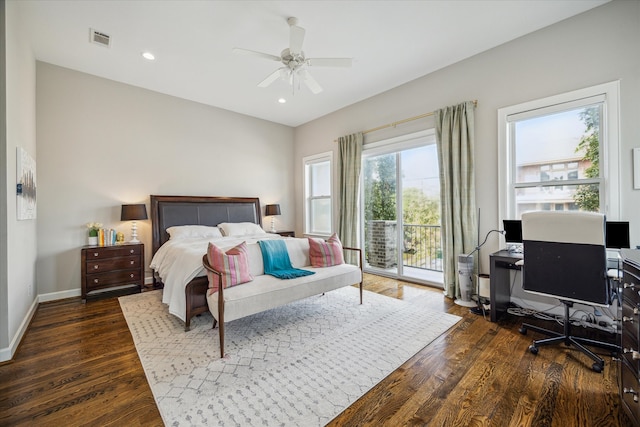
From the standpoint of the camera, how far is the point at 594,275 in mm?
2061

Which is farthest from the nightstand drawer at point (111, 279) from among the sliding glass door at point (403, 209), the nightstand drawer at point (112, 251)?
the sliding glass door at point (403, 209)

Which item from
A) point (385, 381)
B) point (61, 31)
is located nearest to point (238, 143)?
point (61, 31)

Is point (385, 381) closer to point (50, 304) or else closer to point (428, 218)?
point (428, 218)

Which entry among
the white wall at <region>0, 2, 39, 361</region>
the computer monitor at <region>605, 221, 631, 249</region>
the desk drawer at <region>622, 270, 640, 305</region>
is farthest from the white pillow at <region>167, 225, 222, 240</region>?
the computer monitor at <region>605, 221, 631, 249</region>

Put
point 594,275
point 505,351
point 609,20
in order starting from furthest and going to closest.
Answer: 1. point 609,20
2. point 505,351
3. point 594,275

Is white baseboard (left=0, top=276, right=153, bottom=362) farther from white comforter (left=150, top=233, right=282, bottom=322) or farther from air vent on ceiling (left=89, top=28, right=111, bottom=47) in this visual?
air vent on ceiling (left=89, top=28, right=111, bottom=47)

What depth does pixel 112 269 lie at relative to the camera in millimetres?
3734

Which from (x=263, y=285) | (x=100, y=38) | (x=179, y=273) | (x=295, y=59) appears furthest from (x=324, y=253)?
(x=100, y=38)

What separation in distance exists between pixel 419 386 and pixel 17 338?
3.45 meters

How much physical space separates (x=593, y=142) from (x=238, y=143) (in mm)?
5291

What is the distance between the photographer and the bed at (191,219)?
8.79 ft

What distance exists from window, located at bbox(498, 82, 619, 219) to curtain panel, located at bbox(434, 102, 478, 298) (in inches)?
13.7

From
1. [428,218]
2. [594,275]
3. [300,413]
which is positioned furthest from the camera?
[428,218]

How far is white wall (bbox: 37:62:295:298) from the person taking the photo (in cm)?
363
